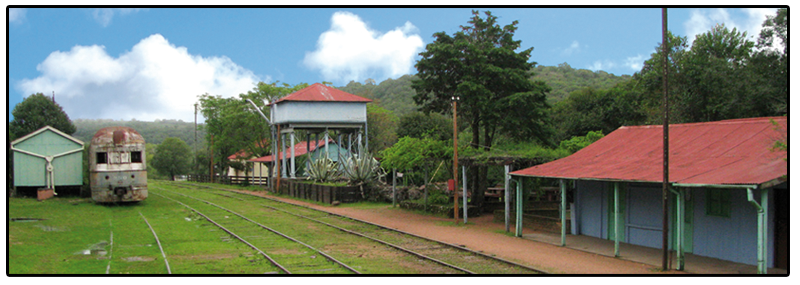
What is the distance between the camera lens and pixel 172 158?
7069cm

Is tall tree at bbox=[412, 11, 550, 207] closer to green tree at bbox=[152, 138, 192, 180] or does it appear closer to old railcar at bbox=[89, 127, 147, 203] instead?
old railcar at bbox=[89, 127, 147, 203]

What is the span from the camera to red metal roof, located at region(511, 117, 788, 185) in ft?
36.8

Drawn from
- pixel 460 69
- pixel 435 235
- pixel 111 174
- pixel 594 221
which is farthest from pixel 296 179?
pixel 594 221

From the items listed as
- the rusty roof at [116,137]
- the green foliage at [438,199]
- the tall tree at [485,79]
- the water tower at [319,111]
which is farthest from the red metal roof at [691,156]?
the water tower at [319,111]

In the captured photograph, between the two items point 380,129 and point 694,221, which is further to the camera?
point 380,129

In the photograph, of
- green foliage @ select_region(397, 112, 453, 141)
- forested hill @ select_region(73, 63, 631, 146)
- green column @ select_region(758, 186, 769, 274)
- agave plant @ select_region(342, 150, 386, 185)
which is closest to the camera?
green column @ select_region(758, 186, 769, 274)

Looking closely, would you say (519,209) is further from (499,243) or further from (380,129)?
(380,129)

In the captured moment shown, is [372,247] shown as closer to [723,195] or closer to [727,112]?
[723,195]

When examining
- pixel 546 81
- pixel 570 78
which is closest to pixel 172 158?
pixel 546 81

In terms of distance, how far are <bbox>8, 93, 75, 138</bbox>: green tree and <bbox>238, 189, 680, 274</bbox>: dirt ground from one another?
28.3 m

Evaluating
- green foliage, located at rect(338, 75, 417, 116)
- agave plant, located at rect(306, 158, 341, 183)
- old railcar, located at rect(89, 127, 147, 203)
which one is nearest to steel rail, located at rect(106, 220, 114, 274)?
old railcar, located at rect(89, 127, 147, 203)

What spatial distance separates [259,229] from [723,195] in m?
13.3

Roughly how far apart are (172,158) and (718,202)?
67.8m

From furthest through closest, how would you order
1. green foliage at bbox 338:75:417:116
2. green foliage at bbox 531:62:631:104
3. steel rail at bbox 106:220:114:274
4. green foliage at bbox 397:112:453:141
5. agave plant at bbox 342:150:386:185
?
green foliage at bbox 338:75:417:116
green foliage at bbox 531:62:631:104
green foliage at bbox 397:112:453:141
agave plant at bbox 342:150:386:185
steel rail at bbox 106:220:114:274
